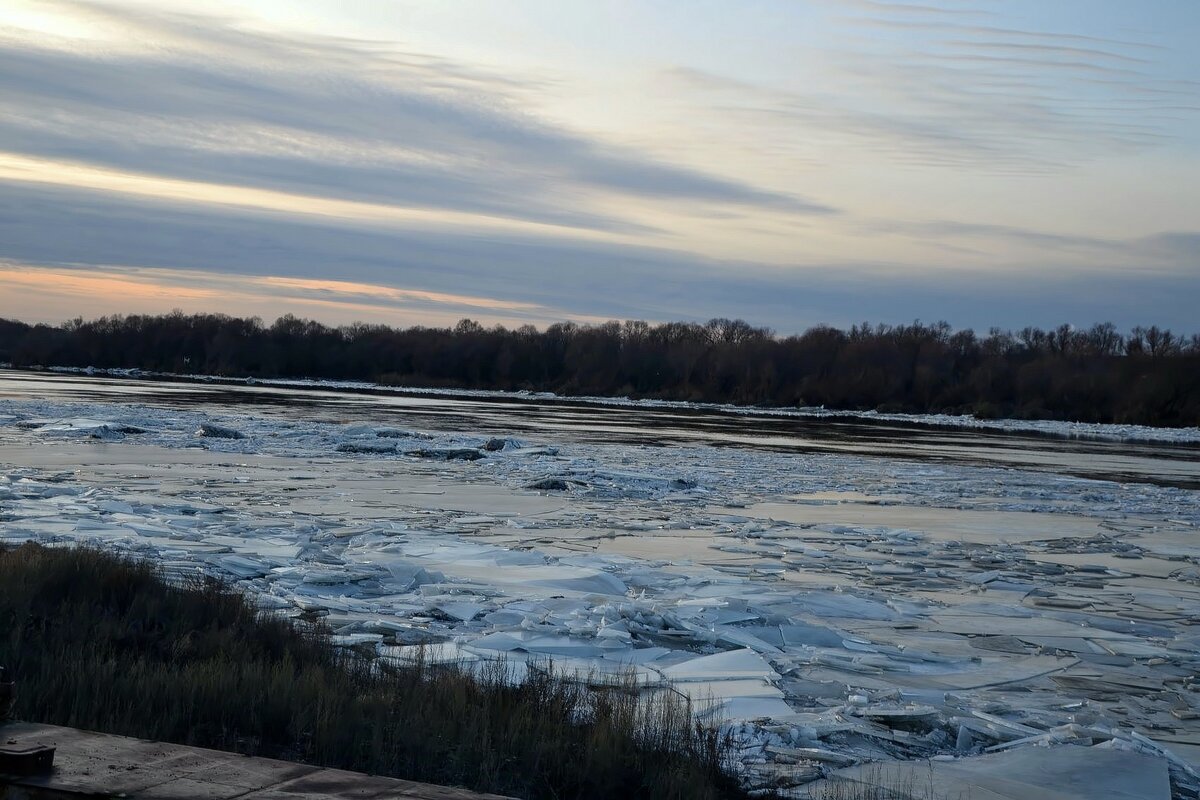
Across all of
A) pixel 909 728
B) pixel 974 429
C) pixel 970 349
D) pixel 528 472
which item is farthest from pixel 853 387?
pixel 909 728

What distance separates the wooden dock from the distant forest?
67.0 m

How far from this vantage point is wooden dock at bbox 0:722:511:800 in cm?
305

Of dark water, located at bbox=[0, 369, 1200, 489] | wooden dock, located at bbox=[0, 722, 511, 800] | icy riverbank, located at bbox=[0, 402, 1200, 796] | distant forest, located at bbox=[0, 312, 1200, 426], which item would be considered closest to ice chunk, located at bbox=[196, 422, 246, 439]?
icy riverbank, located at bbox=[0, 402, 1200, 796]

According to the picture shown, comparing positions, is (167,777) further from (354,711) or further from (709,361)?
(709,361)

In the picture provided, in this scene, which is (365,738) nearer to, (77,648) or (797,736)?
(77,648)

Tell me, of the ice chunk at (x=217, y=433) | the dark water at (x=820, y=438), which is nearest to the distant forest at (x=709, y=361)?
the dark water at (x=820, y=438)

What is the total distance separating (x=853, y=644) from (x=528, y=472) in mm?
12893

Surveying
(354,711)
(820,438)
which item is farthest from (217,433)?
(354,711)

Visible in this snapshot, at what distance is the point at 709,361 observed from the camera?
306ft

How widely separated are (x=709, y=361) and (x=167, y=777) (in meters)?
90.9

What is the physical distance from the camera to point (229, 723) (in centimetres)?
460

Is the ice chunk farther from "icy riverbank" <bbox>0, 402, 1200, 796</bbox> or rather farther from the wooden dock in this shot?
the wooden dock

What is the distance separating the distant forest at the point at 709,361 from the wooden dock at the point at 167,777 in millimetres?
67006

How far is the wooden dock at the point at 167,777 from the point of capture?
3.05 meters
